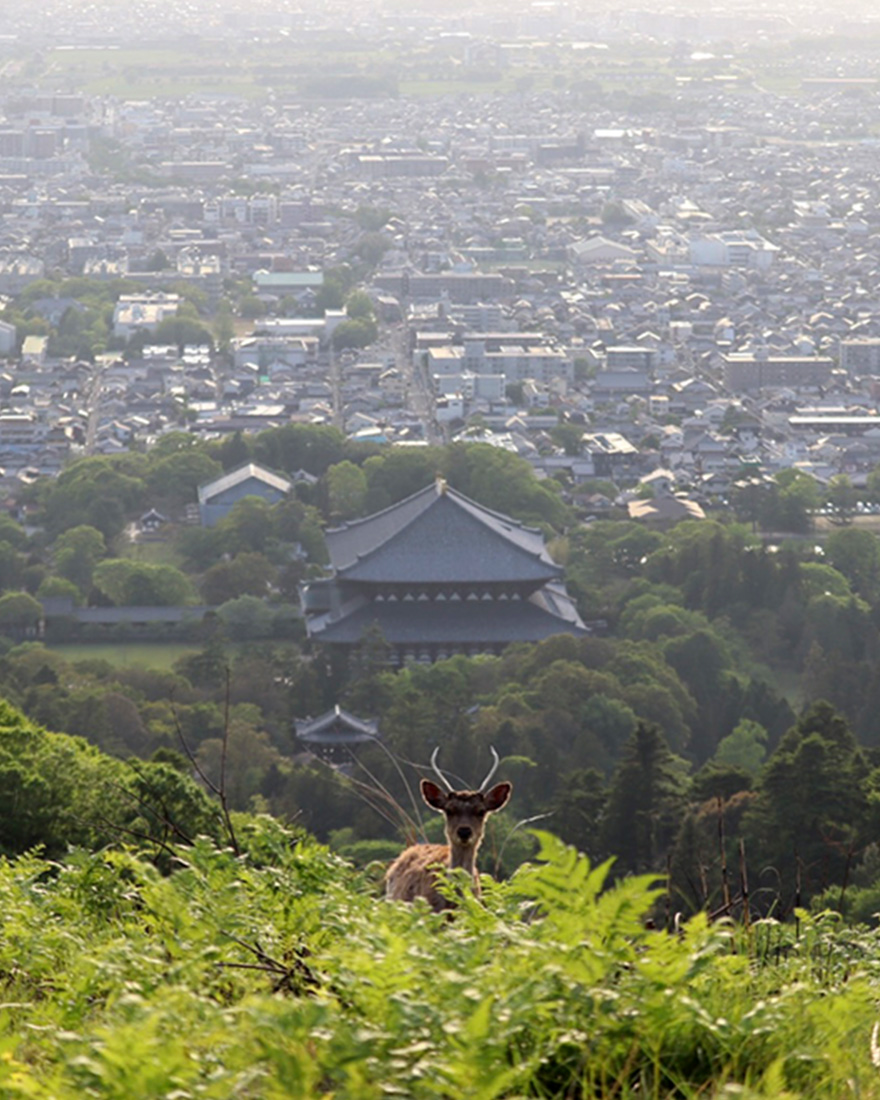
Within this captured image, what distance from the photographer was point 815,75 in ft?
333

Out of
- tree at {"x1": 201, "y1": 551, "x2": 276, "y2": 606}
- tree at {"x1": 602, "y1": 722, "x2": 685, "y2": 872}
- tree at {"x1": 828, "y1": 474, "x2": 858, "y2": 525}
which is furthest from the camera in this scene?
tree at {"x1": 828, "y1": 474, "x2": 858, "y2": 525}

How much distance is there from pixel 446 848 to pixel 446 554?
18.7m

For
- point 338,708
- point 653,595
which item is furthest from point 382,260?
point 338,708

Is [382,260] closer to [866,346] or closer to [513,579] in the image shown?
[866,346]

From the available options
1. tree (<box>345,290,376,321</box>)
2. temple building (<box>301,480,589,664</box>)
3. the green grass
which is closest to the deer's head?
temple building (<box>301,480,589,664</box>)

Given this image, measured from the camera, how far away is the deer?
4562mm

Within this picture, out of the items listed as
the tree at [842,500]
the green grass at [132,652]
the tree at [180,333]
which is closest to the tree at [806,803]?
the green grass at [132,652]

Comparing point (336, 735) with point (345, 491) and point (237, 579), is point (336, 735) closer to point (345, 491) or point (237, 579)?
point (237, 579)

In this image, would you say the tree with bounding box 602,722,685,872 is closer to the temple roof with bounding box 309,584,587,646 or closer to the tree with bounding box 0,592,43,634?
the temple roof with bounding box 309,584,587,646

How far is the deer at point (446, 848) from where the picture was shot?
4.56 meters

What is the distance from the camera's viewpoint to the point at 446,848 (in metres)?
4.79

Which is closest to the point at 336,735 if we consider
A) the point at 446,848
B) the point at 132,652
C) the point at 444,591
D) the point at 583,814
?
the point at 444,591

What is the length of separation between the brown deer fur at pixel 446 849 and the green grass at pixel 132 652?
17.8 metres

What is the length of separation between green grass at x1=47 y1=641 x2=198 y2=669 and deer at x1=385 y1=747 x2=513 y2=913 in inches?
702
